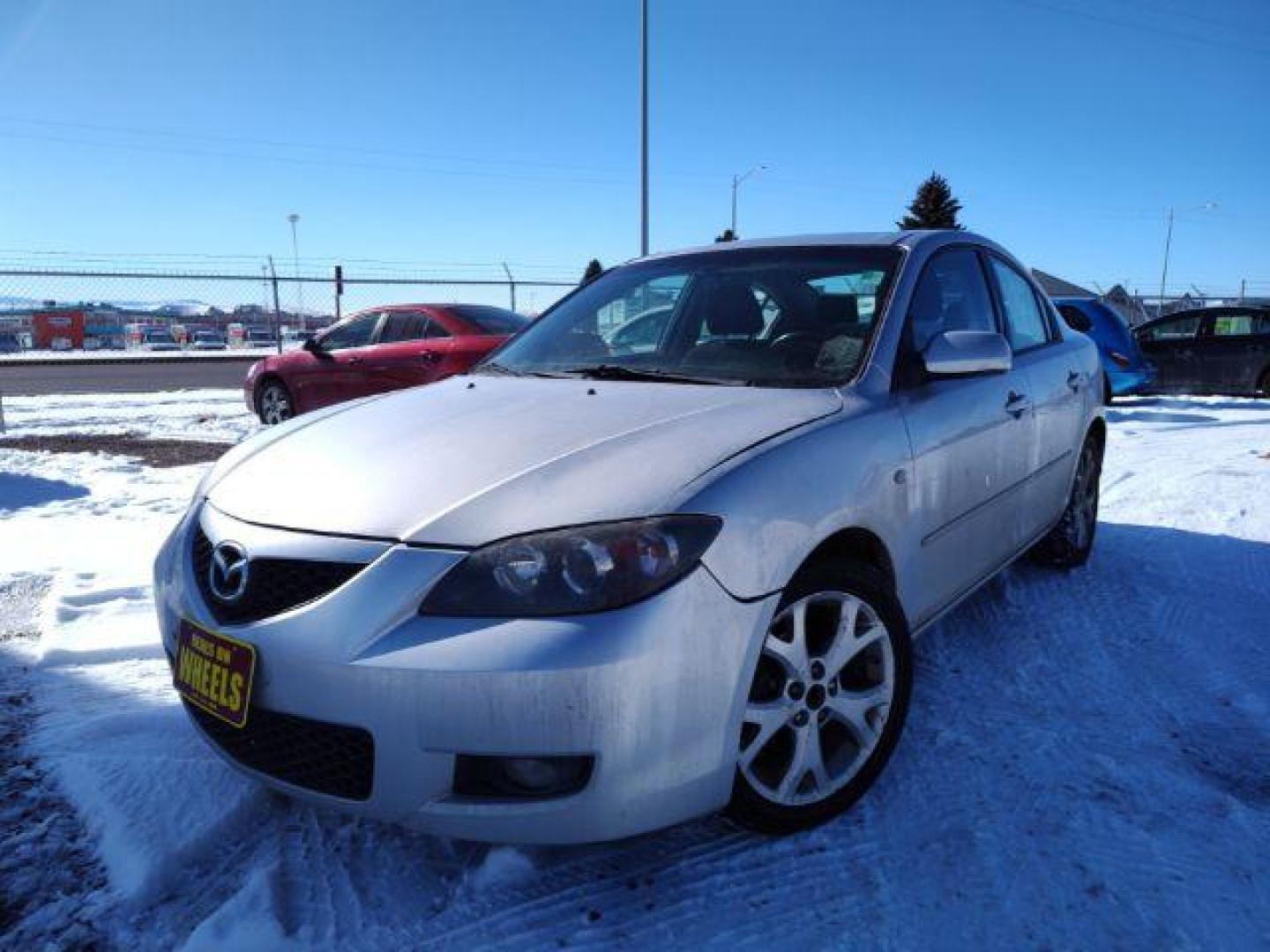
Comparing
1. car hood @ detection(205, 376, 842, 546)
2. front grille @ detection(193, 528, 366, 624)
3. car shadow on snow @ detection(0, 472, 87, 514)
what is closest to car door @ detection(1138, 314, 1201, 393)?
car hood @ detection(205, 376, 842, 546)

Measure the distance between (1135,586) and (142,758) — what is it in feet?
12.6

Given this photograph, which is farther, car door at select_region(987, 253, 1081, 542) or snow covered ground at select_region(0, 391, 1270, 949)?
car door at select_region(987, 253, 1081, 542)

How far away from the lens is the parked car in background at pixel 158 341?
37.2m

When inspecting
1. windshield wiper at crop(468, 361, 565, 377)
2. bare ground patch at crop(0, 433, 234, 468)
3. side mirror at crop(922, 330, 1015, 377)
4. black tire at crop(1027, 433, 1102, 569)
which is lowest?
bare ground patch at crop(0, 433, 234, 468)

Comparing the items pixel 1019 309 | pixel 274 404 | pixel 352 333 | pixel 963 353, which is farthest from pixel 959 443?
pixel 274 404

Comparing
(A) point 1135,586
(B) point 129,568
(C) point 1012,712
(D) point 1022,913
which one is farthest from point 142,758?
(A) point 1135,586

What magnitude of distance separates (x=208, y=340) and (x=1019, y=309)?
43.6m

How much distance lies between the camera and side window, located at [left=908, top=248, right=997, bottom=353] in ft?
8.99

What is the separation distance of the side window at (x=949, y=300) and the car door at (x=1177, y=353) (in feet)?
35.1

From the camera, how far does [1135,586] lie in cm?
385

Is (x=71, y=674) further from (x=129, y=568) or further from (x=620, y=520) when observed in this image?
(x=620, y=520)

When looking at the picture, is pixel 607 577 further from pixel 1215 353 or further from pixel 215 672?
pixel 1215 353

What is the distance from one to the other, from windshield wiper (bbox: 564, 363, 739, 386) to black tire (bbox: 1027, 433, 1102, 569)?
2.19 m

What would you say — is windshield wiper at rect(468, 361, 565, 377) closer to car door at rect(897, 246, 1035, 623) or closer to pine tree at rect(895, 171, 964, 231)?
car door at rect(897, 246, 1035, 623)
